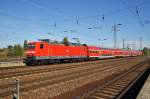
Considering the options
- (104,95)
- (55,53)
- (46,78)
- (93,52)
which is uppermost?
(93,52)

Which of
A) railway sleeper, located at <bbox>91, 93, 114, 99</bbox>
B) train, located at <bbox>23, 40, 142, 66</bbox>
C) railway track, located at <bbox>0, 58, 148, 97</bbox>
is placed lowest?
railway sleeper, located at <bbox>91, 93, 114, 99</bbox>

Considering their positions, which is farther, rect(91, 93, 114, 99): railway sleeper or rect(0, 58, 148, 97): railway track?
rect(0, 58, 148, 97): railway track

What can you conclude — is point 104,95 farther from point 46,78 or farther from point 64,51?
point 64,51

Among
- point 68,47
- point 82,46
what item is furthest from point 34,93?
point 82,46

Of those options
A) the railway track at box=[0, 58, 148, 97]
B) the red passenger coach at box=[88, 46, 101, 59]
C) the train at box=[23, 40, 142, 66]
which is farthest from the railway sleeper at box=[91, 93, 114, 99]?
the red passenger coach at box=[88, 46, 101, 59]

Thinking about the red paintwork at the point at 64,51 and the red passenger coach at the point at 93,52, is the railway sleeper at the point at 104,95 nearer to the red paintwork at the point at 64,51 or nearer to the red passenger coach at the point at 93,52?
the red paintwork at the point at 64,51

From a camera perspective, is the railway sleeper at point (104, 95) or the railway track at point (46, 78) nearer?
the railway sleeper at point (104, 95)

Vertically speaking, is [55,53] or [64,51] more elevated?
[64,51]

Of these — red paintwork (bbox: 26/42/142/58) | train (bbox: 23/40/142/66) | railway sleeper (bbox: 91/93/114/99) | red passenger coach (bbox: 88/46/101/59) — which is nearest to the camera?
railway sleeper (bbox: 91/93/114/99)

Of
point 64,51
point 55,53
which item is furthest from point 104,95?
point 64,51

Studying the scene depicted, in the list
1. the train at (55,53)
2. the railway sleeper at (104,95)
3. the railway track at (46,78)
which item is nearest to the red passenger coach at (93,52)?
the train at (55,53)

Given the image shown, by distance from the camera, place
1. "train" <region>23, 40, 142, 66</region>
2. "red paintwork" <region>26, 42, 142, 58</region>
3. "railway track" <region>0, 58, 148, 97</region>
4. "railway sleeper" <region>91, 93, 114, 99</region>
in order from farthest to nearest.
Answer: "red paintwork" <region>26, 42, 142, 58</region>, "train" <region>23, 40, 142, 66</region>, "railway track" <region>0, 58, 148, 97</region>, "railway sleeper" <region>91, 93, 114, 99</region>

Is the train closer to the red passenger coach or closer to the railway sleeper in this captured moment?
the red passenger coach

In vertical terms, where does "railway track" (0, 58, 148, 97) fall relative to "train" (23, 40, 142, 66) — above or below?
below
